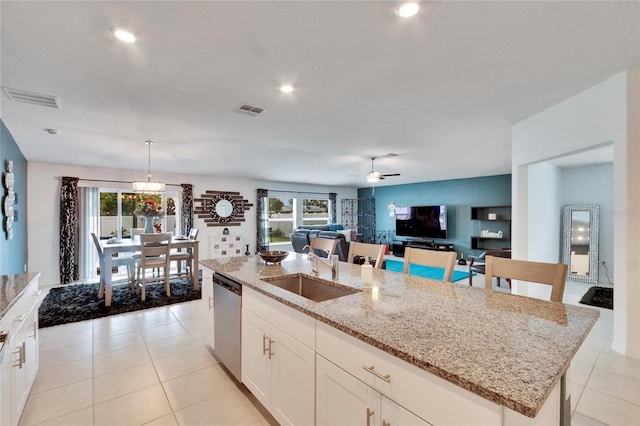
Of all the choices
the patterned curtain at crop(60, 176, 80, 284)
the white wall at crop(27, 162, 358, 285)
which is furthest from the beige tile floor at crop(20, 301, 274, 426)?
the white wall at crop(27, 162, 358, 285)

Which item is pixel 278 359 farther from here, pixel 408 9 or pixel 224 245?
pixel 224 245

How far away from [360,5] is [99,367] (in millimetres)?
3371

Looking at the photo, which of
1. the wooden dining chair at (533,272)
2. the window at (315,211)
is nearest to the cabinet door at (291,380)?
the wooden dining chair at (533,272)

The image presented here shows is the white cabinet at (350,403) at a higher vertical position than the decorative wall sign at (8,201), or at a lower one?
lower

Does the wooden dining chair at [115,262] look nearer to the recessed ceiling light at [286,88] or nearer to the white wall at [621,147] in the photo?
the recessed ceiling light at [286,88]

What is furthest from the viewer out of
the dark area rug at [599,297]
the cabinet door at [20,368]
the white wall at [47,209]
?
the white wall at [47,209]

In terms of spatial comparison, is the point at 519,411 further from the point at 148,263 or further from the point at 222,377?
the point at 148,263

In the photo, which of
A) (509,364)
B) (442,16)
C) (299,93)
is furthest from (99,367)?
(442,16)

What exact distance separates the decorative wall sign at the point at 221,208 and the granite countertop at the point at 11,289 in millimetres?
4958

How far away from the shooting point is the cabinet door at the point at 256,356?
1.79m

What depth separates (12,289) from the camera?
1.92 metres

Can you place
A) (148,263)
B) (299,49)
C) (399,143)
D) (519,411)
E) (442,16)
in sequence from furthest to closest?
(148,263) < (399,143) < (299,49) < (442,16) < (519,411)

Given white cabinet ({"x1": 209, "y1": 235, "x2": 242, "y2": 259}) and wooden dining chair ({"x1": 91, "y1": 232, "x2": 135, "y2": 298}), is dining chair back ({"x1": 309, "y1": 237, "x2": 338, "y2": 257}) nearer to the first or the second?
wooden dining chair ({"x1": 91, "y1": 232, "x2": 135, "y2": 298})

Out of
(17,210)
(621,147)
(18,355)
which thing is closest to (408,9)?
(621,147)
